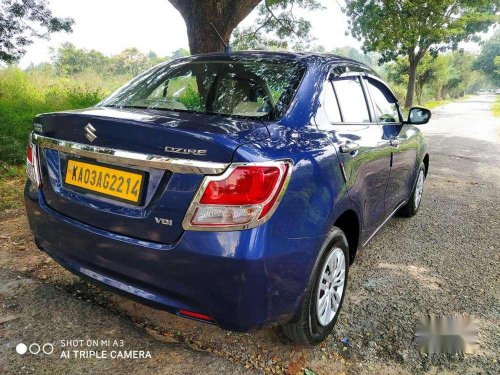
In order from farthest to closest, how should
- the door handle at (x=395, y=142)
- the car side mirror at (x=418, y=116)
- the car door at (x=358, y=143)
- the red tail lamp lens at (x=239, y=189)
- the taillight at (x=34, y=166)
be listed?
the car side mirror at (x=418, y=116)
the door handle at (x=395, y=142)
the car door at (x=358, y=143)
the taillight at (x=34, y=166)
the red tail lamp lens at (x=239, y=189)

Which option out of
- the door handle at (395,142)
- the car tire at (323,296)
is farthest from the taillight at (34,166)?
the door handle at (395,142)

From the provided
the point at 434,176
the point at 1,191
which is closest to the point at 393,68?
the point at 434,176

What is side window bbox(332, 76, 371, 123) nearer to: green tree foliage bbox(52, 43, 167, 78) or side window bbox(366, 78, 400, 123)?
side window bbox(366, 78, 400, 123)

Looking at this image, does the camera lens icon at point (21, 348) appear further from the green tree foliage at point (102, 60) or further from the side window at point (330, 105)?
the green tree foliage at point (102, 60)

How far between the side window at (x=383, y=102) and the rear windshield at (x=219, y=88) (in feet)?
3.42

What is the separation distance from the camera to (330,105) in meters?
2.30

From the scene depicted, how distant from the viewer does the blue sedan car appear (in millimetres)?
1536

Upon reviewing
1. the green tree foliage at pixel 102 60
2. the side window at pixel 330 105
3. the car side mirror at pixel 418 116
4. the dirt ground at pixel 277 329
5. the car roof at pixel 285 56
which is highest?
the green tree foliage at pixel 102 60

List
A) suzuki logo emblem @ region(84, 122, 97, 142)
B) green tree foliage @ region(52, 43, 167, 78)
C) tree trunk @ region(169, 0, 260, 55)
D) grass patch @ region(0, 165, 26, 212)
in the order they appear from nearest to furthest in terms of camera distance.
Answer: suzuki logo emblem @ region(84, 122, 97, 142)
grass patch @ region(0, 165, 26, 212)
tree trunk @ region(169, 0, 260, 55)
green tree foliage @ region(52, 43, 167, 78)

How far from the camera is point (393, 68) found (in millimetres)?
40500

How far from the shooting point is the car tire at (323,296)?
1933mm

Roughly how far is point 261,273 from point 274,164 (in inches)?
17.7

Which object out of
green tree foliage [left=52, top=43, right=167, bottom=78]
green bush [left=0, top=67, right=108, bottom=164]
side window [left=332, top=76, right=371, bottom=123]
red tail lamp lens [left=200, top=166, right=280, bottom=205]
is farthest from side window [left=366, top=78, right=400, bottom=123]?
green tree foliage [left=52, top=43, right=167, bottom=78]

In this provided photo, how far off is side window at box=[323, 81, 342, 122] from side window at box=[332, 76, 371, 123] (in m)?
0.07
